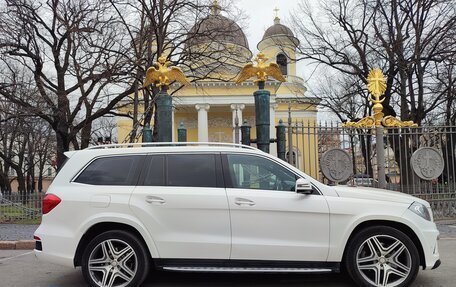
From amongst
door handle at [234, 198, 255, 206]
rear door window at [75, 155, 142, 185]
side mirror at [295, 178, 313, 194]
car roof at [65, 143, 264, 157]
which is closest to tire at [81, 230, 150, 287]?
rear door window at [75, 155, 142, 185]

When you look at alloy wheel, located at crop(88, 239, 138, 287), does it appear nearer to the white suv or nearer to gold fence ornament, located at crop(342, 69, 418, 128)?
the white suv

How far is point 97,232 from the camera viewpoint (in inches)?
230

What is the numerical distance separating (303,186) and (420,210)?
1.53m

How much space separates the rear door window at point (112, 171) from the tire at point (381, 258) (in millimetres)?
2864

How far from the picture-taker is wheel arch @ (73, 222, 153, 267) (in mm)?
5734

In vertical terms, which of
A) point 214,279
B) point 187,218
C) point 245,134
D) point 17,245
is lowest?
point 17,245

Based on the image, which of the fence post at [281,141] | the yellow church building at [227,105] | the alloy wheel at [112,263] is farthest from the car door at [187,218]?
the yellow church building at [227,105]

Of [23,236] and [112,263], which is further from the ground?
[112,263]

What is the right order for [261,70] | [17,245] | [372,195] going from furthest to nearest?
[261,70] < [17,245] < [372,195]

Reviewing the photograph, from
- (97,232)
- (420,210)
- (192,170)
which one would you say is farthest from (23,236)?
(420,210)

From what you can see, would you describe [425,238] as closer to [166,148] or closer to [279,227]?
[279,227]

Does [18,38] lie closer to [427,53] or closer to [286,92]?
[427,53]

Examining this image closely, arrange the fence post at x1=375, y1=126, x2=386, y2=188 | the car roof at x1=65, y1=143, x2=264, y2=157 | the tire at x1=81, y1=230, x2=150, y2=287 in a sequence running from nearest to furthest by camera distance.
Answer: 1. the tire at x1=81, y1=230, x2=150, y2=287
2. the car roof at x1=65, y1=143, x2=264, y2=157
3. the fence post at x1=375, y1=126, x2=386, y2=188

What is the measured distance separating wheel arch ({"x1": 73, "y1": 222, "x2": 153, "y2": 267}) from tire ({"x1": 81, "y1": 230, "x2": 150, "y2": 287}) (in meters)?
0.07
